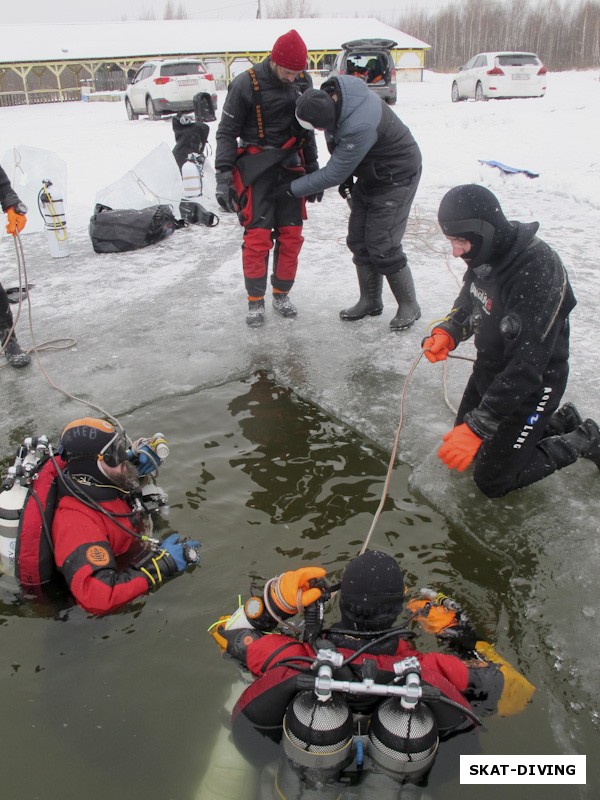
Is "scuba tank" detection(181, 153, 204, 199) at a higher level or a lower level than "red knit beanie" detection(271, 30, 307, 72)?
lower

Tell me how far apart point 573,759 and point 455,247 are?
2.16 m

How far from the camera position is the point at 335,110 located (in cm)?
461

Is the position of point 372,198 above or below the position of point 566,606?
above

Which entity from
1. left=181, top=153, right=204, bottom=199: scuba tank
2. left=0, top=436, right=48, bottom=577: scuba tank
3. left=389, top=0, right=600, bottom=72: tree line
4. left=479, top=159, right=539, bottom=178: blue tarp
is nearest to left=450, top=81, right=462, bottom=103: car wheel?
left=479, top=159, right=539, bottom=178: blue tarp

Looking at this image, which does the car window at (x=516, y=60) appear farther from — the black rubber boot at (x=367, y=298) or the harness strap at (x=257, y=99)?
the harness strap at (x=257, y=99)

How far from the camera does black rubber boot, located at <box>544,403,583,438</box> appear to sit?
3725 mm

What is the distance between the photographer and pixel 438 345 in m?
3.62

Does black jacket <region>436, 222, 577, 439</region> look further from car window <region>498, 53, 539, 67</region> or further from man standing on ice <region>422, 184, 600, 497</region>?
car window <region>498, 53, 539, 67</region>

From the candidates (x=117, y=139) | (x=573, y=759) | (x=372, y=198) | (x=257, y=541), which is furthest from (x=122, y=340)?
(x=117, y=139)

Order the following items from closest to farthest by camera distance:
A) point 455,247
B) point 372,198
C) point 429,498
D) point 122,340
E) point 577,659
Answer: point 577,659
point 455,247
point 429,498
point 372,198
point 122,340

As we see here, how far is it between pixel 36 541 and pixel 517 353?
233 centimetres

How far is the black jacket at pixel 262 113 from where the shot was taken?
4.93 m

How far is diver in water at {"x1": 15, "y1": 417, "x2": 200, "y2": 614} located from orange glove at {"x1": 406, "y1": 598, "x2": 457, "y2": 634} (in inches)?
43.4

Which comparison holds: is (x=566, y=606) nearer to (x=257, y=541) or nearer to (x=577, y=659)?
(x=577, y=659)
